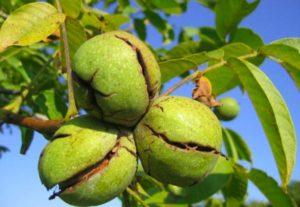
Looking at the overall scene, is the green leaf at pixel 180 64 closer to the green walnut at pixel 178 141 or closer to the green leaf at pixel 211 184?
the green walnut at pixel 178 141

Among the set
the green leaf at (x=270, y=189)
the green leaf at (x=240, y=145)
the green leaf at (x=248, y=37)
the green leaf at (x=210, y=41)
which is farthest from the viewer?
the green leaf at (x=240, y=145)

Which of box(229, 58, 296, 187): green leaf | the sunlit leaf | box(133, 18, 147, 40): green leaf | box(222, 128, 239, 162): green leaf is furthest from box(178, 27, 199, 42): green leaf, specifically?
box(229, 58, 296, 187): green leaf

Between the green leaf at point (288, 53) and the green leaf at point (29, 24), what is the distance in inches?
36.0

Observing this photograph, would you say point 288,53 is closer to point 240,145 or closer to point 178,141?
point 178,141

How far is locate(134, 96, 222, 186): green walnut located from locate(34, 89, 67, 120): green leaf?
92 cm

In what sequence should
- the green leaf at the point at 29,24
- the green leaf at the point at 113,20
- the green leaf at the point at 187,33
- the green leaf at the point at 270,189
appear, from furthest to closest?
1. the green leaf at the point at 187,33
2. the green leaf at the point at 113,20
3. the green leaf at the point at 270,189
4. the green leaf at the point at 29,24

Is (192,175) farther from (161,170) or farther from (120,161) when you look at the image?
(120,161)

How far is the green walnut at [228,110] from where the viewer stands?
4.27 metres

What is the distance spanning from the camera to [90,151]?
162cm

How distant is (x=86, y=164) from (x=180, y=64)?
2.39 feet

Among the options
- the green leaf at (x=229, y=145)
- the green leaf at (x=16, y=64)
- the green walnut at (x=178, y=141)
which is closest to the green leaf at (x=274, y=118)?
the green walnut at (x=178, y=141)

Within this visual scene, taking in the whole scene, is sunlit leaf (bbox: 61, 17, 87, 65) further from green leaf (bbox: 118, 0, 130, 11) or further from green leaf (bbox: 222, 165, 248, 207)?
green leaf (bbox: 118, 0, 130, 11)

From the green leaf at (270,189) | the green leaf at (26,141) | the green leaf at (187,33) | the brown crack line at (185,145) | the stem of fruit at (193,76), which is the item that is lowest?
the green leaf at (187,33)

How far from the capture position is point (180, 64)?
2.12 metres
